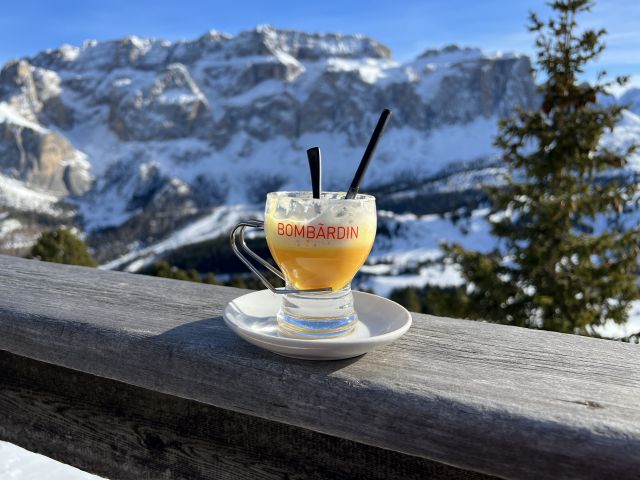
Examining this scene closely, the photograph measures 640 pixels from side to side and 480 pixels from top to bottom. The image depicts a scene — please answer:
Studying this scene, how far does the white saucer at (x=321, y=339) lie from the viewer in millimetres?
974

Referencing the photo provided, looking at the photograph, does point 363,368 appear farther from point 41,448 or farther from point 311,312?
point 41,448

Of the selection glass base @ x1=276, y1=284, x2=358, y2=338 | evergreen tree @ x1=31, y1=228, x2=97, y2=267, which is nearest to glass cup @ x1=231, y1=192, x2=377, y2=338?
glass base @ x1=276, y1=284, x2=358, y2=338

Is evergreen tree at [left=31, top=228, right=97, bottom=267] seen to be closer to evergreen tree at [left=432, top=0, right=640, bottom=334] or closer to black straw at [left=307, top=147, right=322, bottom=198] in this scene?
evergreen tree at [left=432, top=0, right=640, bottom=334]

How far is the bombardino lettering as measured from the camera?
1.11 metres

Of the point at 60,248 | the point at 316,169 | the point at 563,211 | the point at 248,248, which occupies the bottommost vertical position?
the point at 60,248

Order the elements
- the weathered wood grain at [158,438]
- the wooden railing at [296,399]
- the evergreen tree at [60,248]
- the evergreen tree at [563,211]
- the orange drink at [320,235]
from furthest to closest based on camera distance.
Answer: the evergreen tree at [60,248], the evergreen tree at [563,211], the orange drink at [320,235], the weathered wood grain at [158,438], the wooden railing at [296,399]

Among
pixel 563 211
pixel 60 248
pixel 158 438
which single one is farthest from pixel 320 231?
pixel 60 248

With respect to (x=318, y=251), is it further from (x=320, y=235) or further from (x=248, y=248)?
(x=248, y=248)

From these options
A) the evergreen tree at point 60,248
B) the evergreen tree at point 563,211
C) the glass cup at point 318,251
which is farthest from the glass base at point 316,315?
the evergreen tree at point 60,248

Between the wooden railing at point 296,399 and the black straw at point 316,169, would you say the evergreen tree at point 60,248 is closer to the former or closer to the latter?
the wooden railing at point 296,399

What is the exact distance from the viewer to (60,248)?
80.5 feet

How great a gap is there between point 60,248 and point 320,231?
85.5 ft

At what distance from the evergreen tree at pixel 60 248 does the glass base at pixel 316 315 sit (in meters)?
25.4

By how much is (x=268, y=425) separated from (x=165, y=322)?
37 cm
